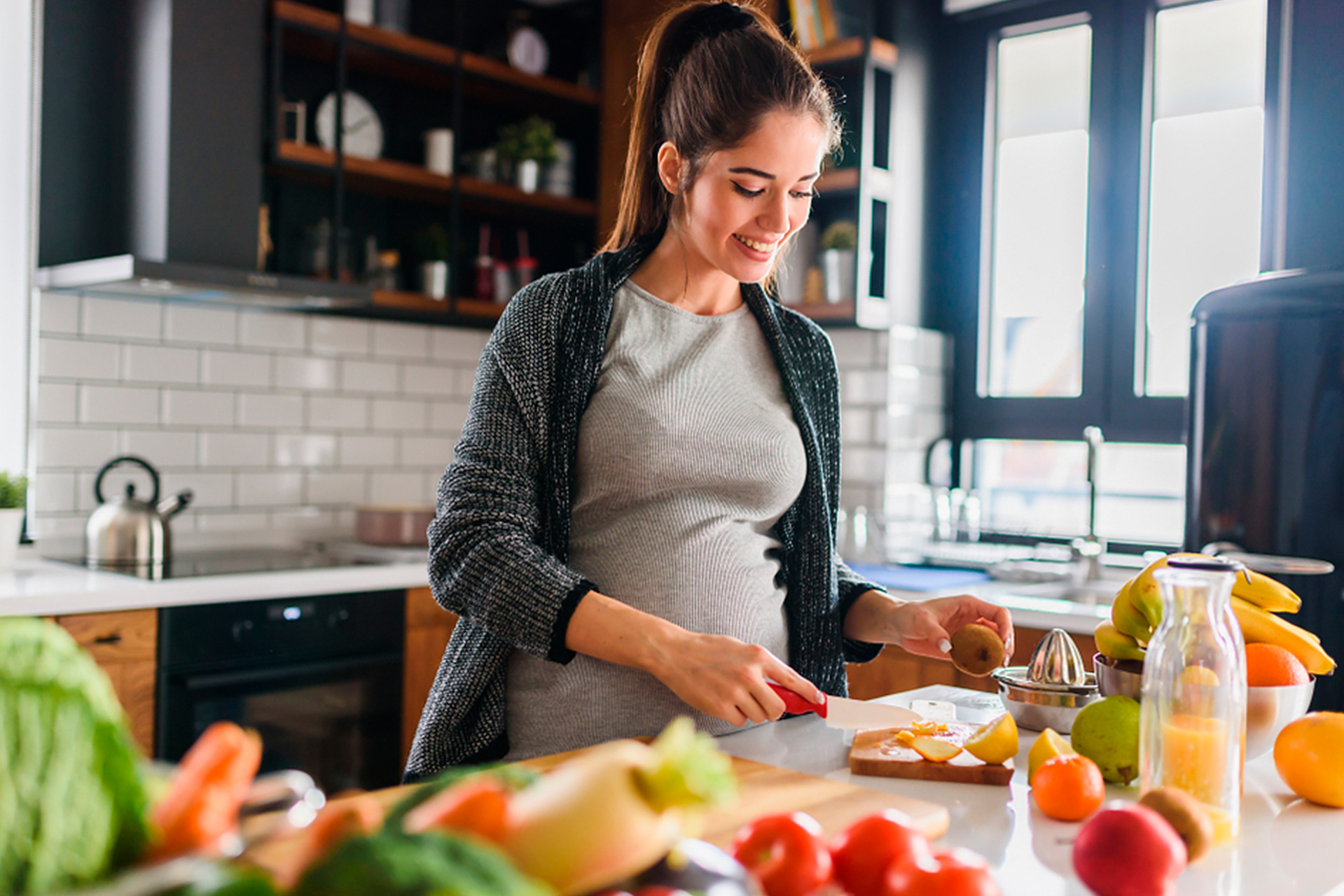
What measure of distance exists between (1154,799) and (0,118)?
116 inches

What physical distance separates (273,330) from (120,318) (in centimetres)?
42

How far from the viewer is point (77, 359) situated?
282 centimetres

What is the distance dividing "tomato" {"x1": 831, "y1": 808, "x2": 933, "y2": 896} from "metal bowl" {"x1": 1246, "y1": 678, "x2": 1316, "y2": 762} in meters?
0.57

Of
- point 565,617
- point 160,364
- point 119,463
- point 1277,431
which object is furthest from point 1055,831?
point 160,364

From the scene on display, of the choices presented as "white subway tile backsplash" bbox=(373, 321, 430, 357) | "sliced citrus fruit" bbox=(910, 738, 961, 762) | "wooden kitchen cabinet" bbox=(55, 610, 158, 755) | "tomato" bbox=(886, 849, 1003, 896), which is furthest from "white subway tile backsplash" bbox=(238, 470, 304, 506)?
"tomato" bbox=(886, 849, 1003, 896)

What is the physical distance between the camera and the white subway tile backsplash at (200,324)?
9.79 ft

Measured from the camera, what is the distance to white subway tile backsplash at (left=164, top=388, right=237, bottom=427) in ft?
9.81

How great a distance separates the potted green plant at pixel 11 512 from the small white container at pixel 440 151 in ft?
4.74

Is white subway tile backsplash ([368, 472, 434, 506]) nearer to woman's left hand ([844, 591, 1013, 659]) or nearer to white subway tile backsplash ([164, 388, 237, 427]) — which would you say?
white subway tile backsplash ([164, 388, 237, 427])

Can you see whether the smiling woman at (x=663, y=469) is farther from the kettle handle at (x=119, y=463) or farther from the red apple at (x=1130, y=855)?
the kettle handle at (x=119, y=463)

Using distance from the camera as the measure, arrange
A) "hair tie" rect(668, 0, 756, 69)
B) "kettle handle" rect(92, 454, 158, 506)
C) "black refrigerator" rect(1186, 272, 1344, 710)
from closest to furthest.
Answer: "hair tie" rect(668, 0, 756, 69), "black refrigerator" rect(1186, 272, 1344, 710), "kettle handle" rect(92, 454, 158, 506)

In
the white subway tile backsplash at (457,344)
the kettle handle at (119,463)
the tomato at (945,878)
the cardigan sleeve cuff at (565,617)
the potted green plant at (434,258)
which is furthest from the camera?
the white subway tile backsplash at (457,344)

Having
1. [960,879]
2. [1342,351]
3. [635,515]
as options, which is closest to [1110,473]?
[1342,351]

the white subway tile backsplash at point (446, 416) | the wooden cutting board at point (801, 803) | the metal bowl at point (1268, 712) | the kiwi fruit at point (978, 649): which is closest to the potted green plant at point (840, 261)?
the white subway tile backsplash at point (446, 416)
